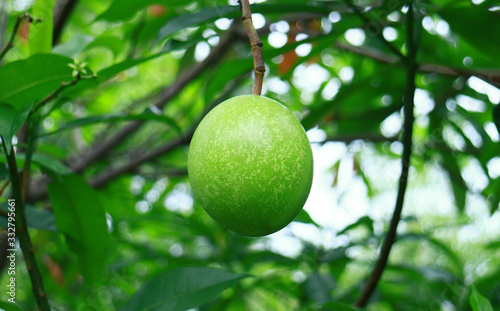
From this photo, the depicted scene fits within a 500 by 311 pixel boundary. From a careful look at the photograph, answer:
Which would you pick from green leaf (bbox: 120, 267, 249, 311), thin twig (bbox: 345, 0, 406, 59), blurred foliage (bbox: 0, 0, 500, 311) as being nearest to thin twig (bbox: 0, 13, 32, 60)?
blurred foliage (bbox: 0, 0, 500, 311)

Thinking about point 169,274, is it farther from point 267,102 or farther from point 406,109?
point 406,109

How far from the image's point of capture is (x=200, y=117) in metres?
1.62

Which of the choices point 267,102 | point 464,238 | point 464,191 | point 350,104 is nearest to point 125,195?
point 350,104

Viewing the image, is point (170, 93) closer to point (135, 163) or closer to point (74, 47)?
point (135, 163)

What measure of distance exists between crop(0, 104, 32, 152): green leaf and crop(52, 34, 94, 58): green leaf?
21 centimetres

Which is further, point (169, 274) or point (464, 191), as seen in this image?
point (464, 191)

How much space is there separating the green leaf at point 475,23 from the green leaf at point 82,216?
80cm

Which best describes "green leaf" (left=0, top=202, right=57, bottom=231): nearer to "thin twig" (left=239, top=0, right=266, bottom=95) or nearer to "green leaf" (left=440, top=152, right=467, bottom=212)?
"thin twig" (left=239, top=0, right=266, bottom=95)

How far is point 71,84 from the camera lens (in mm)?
785

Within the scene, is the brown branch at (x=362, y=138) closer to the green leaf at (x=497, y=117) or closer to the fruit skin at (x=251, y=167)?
the green leaf at (x=497, y=117)

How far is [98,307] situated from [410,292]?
3.71 ft

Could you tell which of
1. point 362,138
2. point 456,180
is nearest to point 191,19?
point 362,138

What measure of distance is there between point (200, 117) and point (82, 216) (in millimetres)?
711

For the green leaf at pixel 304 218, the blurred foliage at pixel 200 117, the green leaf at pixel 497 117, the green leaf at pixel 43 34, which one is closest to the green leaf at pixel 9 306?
the blurred foliage at pixel 200 117
